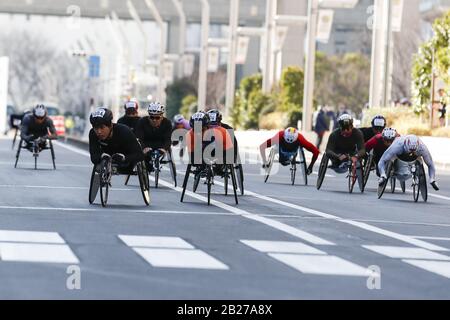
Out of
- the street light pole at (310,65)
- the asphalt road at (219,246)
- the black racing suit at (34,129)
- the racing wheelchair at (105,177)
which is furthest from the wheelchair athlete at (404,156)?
the street light pole at (310,65)

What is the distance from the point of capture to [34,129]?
38250 mm

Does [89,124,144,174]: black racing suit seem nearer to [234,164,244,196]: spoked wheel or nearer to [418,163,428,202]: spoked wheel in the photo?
[234,164,244,196]: spoked wheel

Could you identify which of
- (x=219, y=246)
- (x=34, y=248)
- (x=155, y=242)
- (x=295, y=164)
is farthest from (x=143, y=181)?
(x=295, y=164)

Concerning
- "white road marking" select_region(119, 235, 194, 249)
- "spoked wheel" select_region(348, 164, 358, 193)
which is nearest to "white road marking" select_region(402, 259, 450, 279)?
"white road marking" select_region(119, 235, 194, 249)

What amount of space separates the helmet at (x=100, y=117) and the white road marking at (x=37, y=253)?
7071 millimetres

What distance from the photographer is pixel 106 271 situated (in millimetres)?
14336

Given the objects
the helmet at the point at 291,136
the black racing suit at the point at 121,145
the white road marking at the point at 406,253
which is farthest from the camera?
the helmet at the point at 291,136

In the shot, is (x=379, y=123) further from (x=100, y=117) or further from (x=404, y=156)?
(x=100, y=117)

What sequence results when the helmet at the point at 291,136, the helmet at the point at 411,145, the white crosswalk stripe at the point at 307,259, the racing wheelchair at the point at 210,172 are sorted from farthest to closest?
the helmet at the point at 291,136, the helmet at the point at 411,145, the racing wheelchair at the point at 210,172, the white crosswalk stripe at the point at 307,259

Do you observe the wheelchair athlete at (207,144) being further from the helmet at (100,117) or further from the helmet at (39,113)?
the helmet at (39,113)

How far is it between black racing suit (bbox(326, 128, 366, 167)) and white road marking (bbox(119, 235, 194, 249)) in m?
13.5

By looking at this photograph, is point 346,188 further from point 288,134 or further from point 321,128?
point 321,128

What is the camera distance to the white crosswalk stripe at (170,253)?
15.2 m
